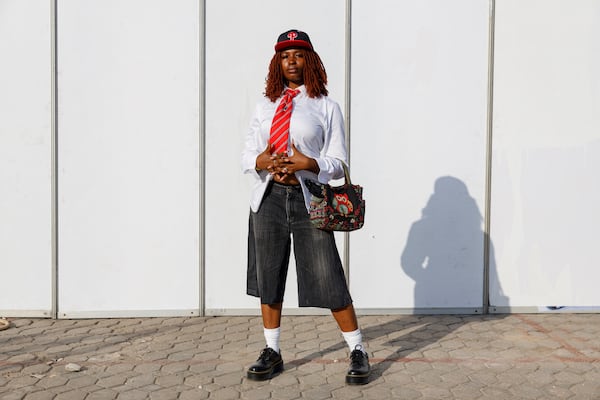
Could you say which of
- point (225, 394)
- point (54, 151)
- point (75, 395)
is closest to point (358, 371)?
point (225, 394)

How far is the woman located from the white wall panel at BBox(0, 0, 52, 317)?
2552 mm

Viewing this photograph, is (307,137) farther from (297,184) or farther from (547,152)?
(547,152)

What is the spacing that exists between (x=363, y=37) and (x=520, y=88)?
148 centimetres

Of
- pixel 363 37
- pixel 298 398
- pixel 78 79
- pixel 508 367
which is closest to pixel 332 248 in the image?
pixel 298 398

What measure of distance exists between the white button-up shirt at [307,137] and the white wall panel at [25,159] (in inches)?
101

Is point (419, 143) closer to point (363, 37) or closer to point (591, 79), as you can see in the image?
point (363, 37)

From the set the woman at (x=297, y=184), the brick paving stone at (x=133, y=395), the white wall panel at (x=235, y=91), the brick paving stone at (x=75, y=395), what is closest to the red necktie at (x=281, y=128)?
the woman at (x=297, y=184)

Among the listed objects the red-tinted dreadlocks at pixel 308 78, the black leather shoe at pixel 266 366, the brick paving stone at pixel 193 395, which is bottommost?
the brick paving stone at pixel 193 395

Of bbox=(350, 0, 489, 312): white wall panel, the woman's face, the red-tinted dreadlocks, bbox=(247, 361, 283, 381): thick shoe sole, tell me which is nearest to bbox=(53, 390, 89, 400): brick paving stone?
bbox=(247, 361, 283, 381): thick shoe sole

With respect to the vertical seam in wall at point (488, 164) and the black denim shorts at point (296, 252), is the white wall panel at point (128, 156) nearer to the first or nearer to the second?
the black denim shorts at point (296, 252)

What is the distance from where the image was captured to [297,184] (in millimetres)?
4336

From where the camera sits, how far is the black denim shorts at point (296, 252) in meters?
Result: 4.36

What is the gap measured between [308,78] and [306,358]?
195 cm

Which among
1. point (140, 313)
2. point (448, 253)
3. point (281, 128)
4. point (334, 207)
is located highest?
point (281, 128)
